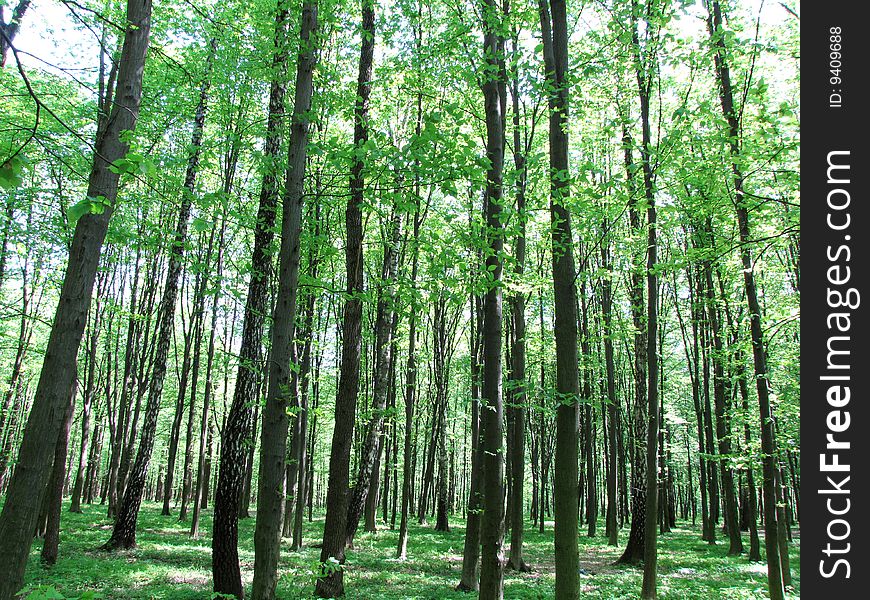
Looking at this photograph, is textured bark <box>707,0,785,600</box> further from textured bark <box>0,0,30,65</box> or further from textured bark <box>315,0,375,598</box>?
textured bark <box>0,0,30,65</box>

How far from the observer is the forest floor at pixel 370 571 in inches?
351

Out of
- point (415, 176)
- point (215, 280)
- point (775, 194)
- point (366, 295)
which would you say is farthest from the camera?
point (775, 194)

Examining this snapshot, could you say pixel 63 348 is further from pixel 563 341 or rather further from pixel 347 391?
pixel 347 391

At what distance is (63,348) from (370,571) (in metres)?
10.2

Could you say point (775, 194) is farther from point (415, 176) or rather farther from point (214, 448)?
point (214, 448)

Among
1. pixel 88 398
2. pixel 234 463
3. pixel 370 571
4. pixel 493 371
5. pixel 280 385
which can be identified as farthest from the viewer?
pixel 88 398

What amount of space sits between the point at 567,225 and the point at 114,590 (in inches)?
370

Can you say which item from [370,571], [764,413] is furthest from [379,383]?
[764,413]

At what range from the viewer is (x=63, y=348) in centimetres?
346

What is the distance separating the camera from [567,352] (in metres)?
5.34

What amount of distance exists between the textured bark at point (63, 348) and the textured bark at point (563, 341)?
12.9 feet

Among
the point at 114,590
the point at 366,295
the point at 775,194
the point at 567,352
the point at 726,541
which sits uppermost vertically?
the point at 775,194

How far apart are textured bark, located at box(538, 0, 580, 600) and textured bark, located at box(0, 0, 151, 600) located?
395 centimetres
